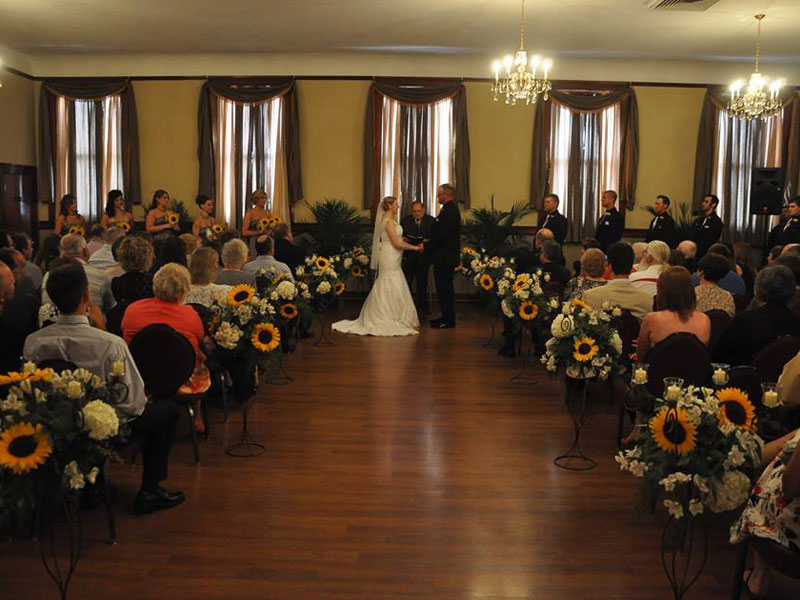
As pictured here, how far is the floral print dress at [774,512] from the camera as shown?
2.82 metres

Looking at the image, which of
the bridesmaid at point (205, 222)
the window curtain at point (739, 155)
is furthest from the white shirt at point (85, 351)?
the window curtain at point (739, 155)

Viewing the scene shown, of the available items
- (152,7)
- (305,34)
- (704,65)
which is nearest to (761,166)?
(704,65)

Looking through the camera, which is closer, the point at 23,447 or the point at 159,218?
A: the point at 23,447

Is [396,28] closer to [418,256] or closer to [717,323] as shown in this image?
[418,256]

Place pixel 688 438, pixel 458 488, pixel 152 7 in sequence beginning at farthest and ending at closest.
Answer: pixel 152 7
pixel 458 488
pixel 688 438

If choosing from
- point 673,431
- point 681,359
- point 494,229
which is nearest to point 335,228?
point 494,229

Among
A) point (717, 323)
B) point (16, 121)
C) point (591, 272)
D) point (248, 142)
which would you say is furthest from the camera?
point (248, 142)

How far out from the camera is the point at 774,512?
2902 mm

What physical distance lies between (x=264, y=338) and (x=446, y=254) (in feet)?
18.1

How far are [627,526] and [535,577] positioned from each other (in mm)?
818

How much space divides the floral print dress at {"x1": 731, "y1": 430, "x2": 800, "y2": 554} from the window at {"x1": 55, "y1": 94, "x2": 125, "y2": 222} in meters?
11.8

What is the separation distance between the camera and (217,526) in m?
4.12

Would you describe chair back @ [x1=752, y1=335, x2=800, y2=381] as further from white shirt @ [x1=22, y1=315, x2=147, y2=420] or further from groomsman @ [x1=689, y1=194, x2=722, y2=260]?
groomsman @ [x1=689, y1=194, x2=722, y2=260]

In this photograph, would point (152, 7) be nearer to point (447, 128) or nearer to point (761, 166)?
point (447, 128)
